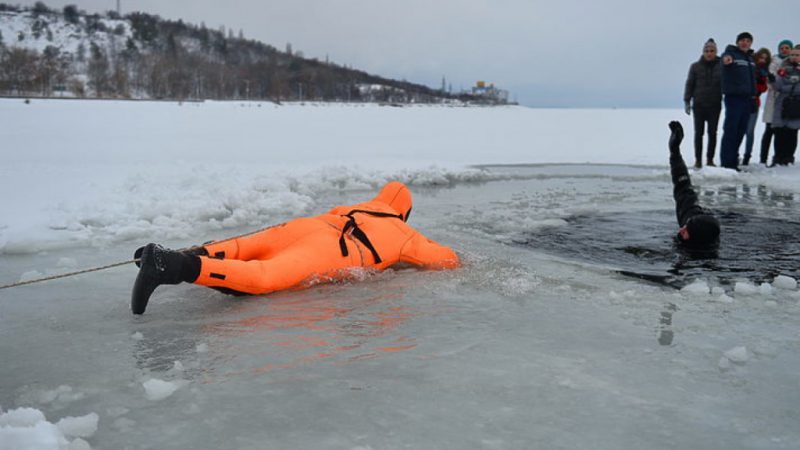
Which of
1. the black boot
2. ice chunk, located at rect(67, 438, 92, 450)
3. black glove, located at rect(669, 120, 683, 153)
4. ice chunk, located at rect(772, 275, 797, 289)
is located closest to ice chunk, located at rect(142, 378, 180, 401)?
ice chunk, located at rect(67, 438, 92, 450)

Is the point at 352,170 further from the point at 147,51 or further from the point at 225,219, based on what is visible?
the point at 147,51

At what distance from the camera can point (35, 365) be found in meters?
2.07

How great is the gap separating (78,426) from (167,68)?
79108 mm

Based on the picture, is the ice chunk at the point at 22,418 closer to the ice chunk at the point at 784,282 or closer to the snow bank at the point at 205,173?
the snow bank at the point at 205,173

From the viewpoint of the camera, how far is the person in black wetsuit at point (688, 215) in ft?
13.2

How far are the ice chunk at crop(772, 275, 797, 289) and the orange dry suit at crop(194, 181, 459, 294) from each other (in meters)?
1.67

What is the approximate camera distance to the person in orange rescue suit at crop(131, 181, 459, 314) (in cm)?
251

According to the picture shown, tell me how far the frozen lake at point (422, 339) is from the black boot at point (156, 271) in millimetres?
126

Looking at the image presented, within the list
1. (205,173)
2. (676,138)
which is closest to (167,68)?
(205,173)

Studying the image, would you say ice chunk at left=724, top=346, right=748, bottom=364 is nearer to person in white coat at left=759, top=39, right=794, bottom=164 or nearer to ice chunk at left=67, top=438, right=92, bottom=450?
ice chunk at left=67, top=438, right=92, bottom=450

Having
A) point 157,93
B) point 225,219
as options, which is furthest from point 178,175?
point 157,93

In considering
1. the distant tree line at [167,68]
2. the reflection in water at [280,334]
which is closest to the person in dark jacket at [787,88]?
the reflection in water at [280,334]

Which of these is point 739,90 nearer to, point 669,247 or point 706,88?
point 706,88

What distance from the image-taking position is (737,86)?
8.16 metres
